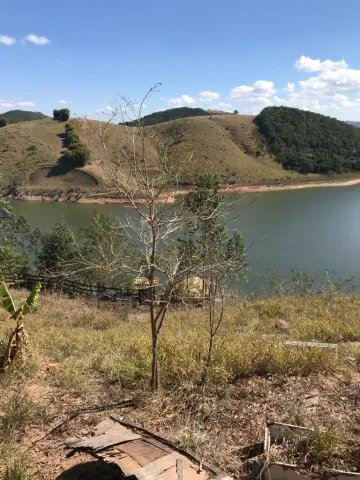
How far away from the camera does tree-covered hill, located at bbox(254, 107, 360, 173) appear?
3305 inches

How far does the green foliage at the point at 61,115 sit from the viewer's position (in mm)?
A: 91412

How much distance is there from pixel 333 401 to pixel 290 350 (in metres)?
0.89

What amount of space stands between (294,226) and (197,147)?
32.4 m

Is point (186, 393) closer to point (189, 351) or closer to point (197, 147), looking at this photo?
point (189, 351)

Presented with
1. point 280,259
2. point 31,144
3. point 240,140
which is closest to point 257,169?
point 240,140

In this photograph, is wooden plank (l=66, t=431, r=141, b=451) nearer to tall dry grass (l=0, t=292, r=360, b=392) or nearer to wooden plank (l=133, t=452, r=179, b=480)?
wooden plank (l=133, t=452, r=179, b=480)

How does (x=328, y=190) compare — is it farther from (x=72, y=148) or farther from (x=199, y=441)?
(x=199, y=441)

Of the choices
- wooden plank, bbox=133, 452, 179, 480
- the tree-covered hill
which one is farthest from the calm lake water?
the tree-covered hill

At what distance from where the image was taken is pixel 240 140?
90.6 m

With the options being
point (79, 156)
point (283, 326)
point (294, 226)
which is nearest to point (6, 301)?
point (283, 326)

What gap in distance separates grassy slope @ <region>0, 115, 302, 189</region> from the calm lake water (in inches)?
449

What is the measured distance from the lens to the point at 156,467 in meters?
2.69

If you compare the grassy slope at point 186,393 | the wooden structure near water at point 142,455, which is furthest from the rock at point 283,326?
the wooden structure near water at point 142,455

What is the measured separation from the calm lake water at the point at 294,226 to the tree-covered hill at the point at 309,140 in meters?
19.8
